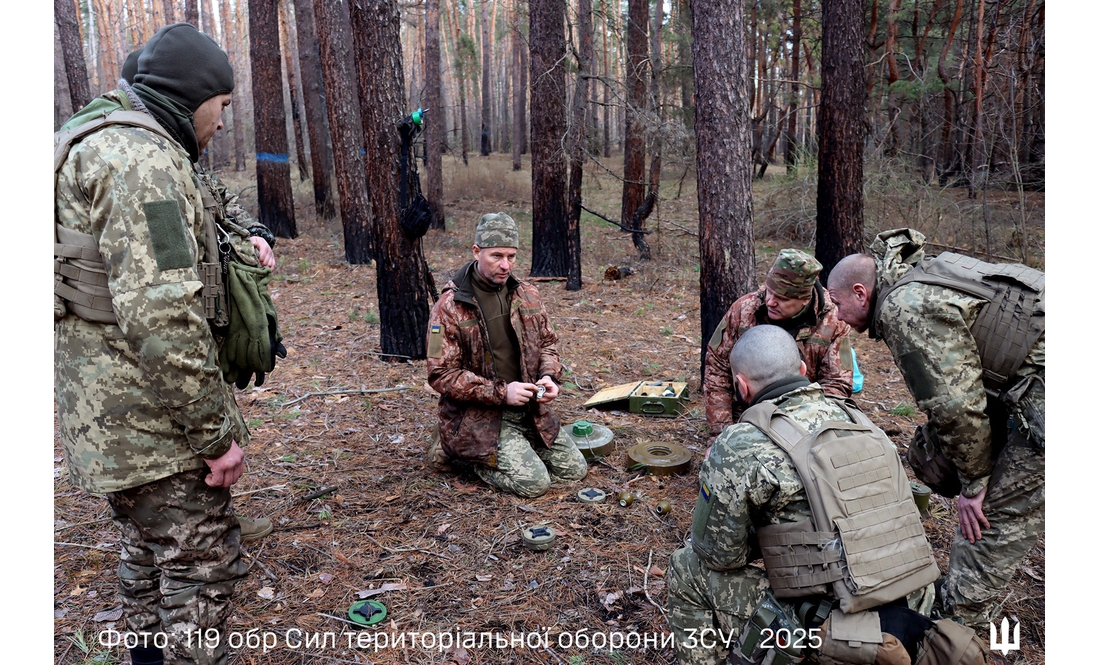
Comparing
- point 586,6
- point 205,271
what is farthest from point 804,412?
point 586,6

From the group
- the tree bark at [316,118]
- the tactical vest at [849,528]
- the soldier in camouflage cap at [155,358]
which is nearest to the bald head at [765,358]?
the tactical vest at [849,528]

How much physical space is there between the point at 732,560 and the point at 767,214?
1209 cm

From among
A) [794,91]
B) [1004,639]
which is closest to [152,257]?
[1004,639]

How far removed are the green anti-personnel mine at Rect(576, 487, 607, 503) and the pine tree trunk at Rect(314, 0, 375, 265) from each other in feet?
22.5

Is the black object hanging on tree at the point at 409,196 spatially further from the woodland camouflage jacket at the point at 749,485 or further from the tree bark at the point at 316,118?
the tree bark at the point at 316,118

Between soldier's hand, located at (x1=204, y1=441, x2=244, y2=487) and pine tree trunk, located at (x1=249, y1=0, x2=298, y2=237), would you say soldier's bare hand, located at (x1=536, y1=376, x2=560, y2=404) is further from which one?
pine tree trunk, located at (x1=249, y1=0, x2=298, y2=237)

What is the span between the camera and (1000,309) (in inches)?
124

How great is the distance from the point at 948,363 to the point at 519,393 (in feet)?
7.96

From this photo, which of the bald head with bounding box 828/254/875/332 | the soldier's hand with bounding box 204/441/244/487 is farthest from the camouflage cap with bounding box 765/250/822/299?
the soldier's hand with bounding box 204/441/244/487

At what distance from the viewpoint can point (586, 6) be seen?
65.9ft

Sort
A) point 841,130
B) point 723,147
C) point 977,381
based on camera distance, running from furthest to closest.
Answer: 1. point 841,130
2. point 723,147
3. point 977,381

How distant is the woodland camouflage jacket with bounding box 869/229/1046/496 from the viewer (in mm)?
3088

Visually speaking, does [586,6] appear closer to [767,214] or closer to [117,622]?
[767,214]

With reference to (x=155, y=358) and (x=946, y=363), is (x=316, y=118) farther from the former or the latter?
(x=946, y=363)
